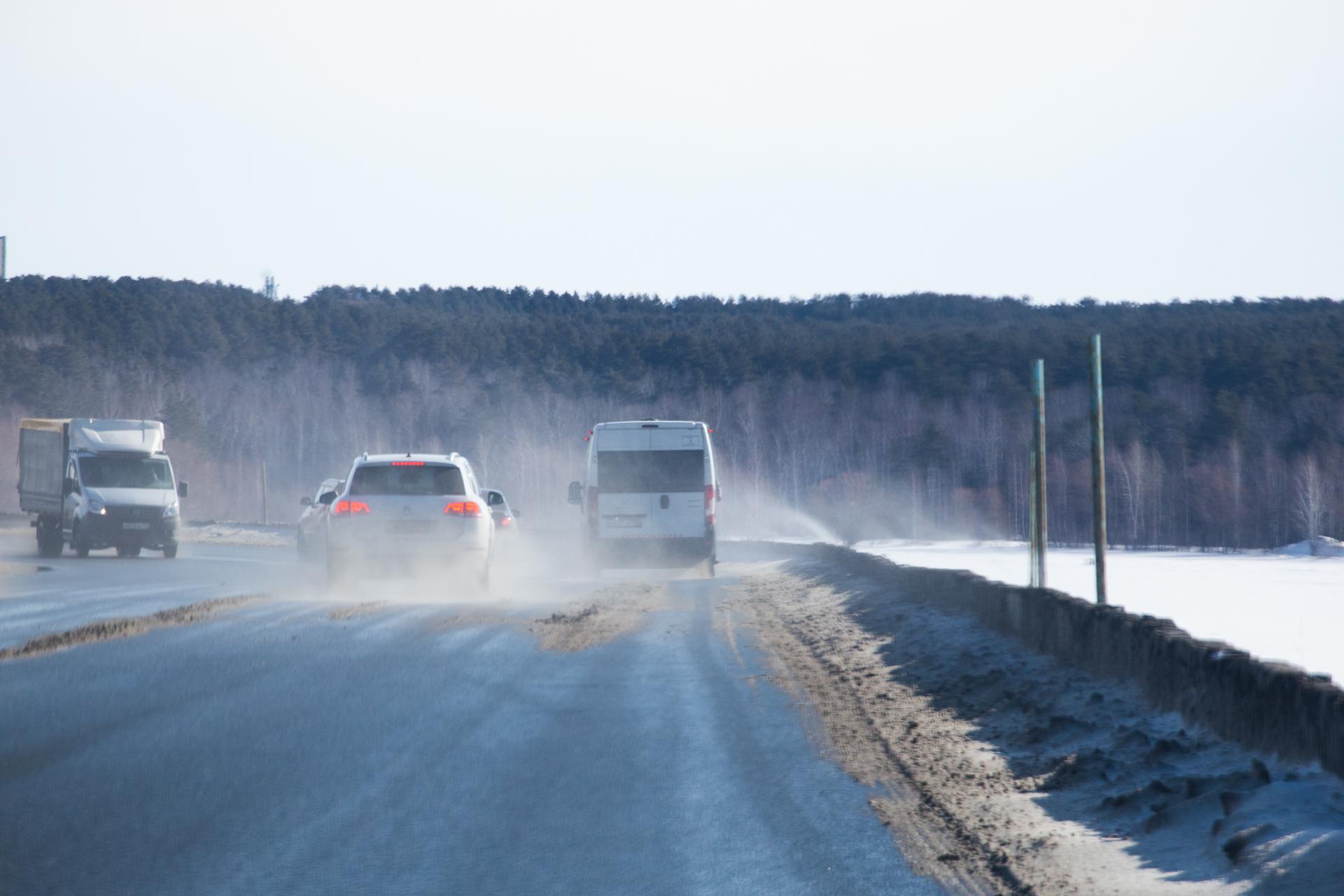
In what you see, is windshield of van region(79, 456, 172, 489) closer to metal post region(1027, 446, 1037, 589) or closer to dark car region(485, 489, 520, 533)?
dark car region(485, 489, 520, 533)

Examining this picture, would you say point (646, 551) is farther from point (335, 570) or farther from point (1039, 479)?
point (1039, 479)

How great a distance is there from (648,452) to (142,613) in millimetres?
10525

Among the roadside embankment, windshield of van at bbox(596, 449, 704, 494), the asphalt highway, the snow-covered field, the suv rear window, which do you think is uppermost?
windshield of van at bbox(596, 449, 704, 494)

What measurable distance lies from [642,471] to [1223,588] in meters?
14.0

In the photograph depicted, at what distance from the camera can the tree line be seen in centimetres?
11112

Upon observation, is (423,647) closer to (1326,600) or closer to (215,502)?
(1326,600)

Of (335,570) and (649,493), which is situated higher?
(649,493)

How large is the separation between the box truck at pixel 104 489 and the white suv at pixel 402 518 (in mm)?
15764

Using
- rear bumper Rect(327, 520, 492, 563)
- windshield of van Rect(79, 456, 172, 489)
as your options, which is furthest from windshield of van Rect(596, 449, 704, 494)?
windshield of van Rect(79, 456, 172, 489)

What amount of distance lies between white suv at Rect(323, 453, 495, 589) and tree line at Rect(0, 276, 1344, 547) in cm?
7167

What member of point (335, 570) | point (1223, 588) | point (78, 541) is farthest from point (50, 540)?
point (1223, 588)

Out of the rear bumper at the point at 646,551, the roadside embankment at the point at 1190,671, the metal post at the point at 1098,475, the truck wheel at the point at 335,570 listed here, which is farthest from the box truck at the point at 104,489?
the metal post at the point at 1098,475

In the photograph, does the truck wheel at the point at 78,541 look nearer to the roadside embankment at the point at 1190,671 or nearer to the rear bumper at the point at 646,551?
the rear bumper at the point at 646,551

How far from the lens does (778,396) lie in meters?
140
